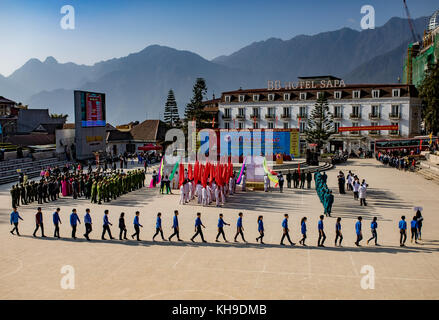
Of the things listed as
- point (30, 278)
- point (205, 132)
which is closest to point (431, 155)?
point (205, 132)

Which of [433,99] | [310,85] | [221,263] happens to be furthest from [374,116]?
[221,263]

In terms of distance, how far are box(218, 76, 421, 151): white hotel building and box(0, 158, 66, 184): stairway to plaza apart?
25.0 m

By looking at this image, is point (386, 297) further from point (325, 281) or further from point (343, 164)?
point (343, 164)

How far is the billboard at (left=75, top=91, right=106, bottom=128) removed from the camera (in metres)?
44.5

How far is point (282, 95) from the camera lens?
202ft

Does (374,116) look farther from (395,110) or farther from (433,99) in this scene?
(433,99)

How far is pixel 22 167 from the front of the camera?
3816cm

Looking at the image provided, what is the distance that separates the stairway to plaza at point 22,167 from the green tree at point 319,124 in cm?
3118

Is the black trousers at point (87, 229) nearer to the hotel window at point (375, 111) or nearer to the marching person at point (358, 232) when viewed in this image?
the marching person at point (358, 232)

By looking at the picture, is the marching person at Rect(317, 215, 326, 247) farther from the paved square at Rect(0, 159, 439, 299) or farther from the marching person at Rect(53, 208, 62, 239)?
the marching person at Rect(53, 208, 62, 239)

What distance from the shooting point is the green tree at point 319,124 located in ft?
170

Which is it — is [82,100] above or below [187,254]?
above

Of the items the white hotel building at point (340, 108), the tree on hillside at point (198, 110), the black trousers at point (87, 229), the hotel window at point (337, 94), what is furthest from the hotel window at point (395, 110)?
the black trousers at point (87, 229)
